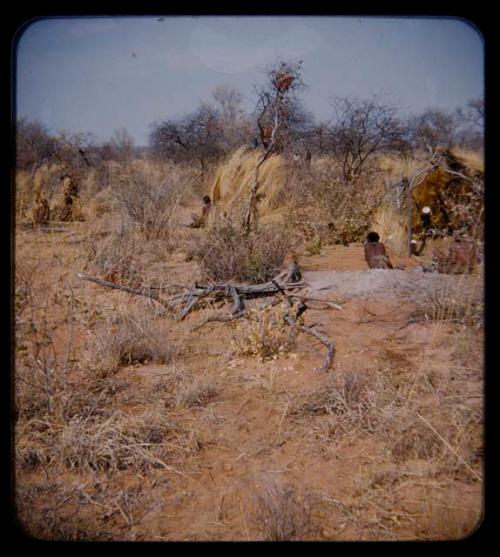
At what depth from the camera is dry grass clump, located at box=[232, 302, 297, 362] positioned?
4.24 meters

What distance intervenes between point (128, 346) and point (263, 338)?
101 centimetres

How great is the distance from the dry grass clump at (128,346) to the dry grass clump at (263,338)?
522 mm

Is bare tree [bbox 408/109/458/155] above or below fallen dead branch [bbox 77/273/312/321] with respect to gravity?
above

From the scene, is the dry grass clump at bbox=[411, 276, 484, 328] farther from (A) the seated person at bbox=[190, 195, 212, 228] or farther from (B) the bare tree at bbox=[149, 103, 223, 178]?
(B) the bare tree at bbox=[149, 103, 223, 178]

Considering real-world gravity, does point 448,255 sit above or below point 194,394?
above

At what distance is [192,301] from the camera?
5121mm

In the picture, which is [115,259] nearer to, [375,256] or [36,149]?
[375,256]

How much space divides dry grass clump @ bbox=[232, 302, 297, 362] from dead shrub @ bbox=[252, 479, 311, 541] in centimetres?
159

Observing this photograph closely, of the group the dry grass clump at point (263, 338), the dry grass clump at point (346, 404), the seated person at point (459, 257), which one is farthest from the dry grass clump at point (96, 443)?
the seated person at point (459, 257)

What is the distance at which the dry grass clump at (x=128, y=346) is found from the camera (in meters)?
4.08

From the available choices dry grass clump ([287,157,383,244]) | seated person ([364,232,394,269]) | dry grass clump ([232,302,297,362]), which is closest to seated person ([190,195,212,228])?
dry grass clump ([287,157,383,244])

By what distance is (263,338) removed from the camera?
4.25 metres

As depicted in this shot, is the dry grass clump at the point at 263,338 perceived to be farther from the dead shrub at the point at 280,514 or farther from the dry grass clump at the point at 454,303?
the dead shrub at the point at 280,514

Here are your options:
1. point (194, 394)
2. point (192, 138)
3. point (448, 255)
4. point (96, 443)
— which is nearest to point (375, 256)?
point (448, 255)
